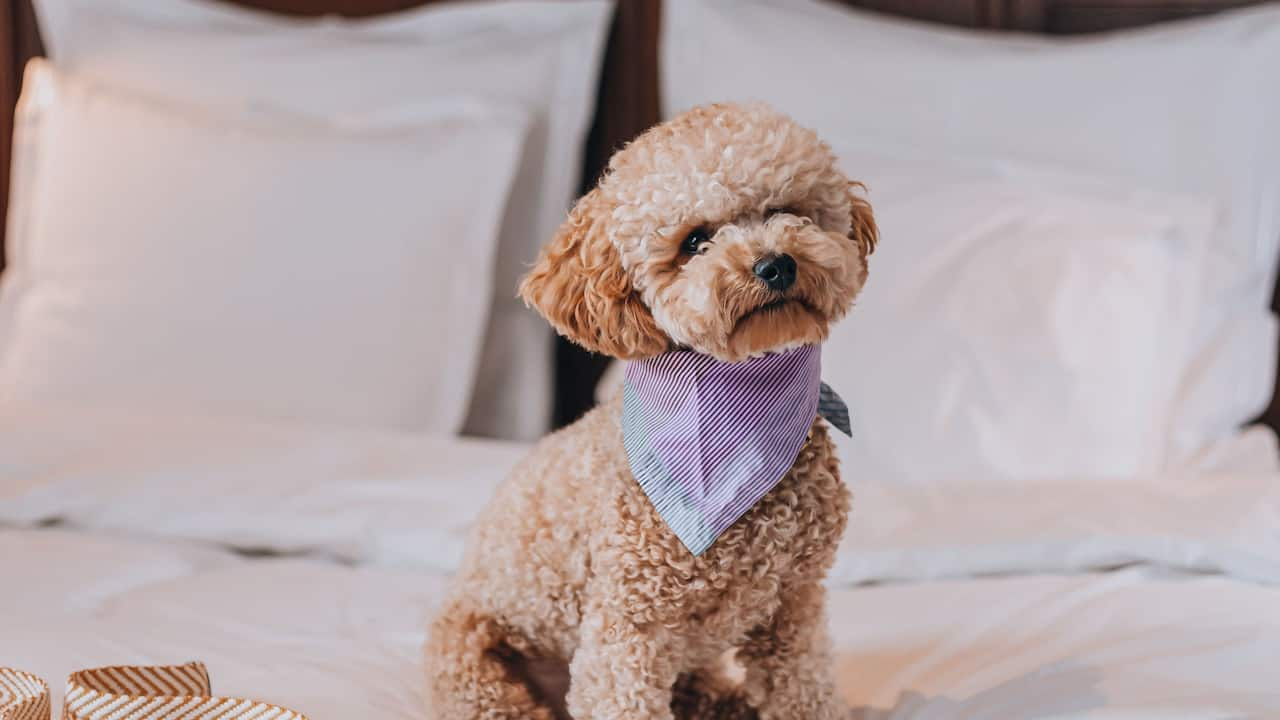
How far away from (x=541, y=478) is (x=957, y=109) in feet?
3.68

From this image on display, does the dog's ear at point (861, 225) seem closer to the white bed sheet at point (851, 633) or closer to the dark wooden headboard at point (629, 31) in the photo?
the white bed sheet at point (851, 633)

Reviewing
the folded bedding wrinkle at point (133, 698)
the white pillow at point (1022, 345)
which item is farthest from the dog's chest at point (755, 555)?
the white pillow at point (1022, 345)

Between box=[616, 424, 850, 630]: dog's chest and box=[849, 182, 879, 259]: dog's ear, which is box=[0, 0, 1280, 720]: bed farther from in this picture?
box=[849, 182, 879, 259]: dog's ear

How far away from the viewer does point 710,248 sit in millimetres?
890

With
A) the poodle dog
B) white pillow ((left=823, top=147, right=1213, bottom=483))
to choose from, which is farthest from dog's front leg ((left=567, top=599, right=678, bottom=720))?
white pillow ((left=823, top=147, right=1213, bottom=483))

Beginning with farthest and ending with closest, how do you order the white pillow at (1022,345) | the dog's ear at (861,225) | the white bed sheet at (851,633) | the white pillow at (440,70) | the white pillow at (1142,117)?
the white pillow at (440,70) → the white pillow at (1142,117) → the white pillow at (1022,345) → the white bed sheet at (851,633) → the dog's ear at (861,225)

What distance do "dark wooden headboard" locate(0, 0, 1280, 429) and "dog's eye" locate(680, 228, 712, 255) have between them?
133 cm

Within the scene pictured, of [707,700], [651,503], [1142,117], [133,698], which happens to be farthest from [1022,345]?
[133,698]

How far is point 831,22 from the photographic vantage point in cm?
205

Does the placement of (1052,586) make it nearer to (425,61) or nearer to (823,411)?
(823,411)

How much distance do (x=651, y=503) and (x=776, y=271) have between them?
0.66ft

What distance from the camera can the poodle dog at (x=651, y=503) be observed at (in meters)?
0.89

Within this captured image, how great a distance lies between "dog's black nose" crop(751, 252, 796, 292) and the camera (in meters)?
0.86

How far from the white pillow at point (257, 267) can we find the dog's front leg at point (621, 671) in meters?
1.04
